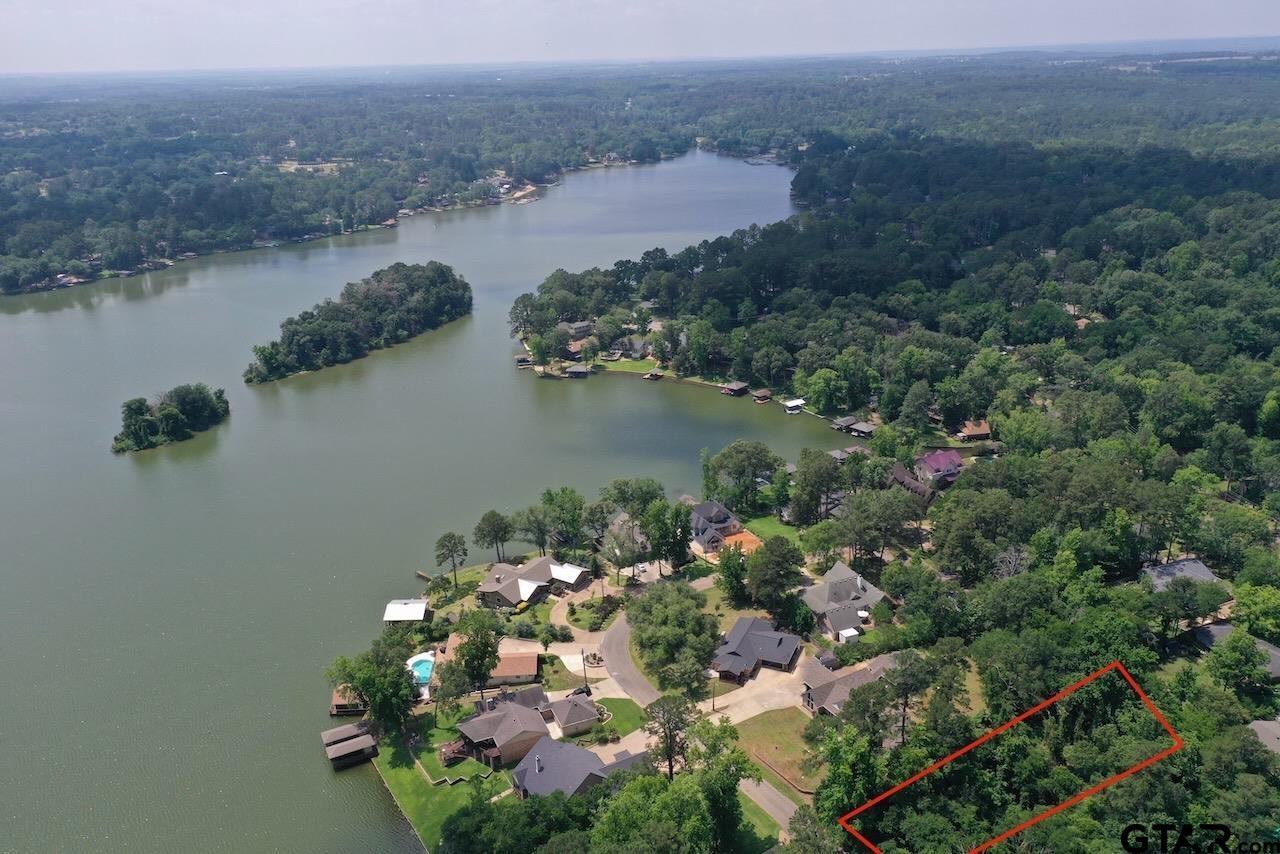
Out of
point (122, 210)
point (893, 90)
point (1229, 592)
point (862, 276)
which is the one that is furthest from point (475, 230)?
point (893, 90)

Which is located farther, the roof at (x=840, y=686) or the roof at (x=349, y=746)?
the roof at (x=840, y=686)

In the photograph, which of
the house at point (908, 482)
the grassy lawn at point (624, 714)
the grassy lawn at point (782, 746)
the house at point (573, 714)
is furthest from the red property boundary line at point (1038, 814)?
the house at point (908, 482)

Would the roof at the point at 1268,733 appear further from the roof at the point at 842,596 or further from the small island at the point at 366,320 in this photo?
the small island at the point at 366,320

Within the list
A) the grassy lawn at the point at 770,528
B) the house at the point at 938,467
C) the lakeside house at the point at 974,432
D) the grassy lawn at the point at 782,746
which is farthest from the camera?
the lakeside house at the point at 974,432

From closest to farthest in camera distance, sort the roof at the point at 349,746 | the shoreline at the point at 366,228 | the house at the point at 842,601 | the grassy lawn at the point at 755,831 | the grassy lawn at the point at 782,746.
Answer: the grassy lawn at the point at 755,831 → the grassy lawn at the point at 782,746 → the roof at the point at 349,746 → the house at the point at 842,601 → the shoreline at the point at 366,228

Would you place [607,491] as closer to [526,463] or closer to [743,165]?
[526,463]

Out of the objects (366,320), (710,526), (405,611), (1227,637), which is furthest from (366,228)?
(1227,637)

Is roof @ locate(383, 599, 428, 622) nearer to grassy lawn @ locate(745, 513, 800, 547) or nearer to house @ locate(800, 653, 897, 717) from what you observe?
house @ locate(800, 653, 897, 717)
